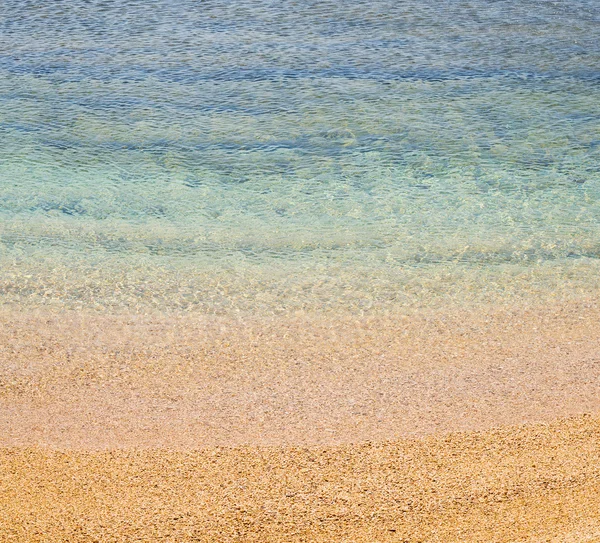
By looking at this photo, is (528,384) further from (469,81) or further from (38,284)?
(469,81)

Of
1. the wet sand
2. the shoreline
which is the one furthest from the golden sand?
the shoreline

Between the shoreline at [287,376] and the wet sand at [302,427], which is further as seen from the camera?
the shoreline at [287,376]

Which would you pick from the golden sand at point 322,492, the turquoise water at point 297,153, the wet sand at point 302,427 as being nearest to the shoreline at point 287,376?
the wet sand at point 302,427

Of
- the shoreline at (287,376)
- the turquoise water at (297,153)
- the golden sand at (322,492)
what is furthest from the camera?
the turquoise water at (297,153)

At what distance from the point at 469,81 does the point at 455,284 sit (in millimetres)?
3021

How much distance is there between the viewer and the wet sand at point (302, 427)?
2822 mm

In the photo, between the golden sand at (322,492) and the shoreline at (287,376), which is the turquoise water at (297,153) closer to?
the shoreline at (287,376)

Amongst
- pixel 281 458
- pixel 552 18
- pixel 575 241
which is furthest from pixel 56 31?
pixel 281 458

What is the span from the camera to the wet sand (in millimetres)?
2822

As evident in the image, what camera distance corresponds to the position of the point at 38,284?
4461 millimetres

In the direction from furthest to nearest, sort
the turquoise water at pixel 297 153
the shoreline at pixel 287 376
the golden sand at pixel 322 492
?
the turquoise water at pixel 297 153
the shoreline at pixel 287 376
the golden sand at pixel 322 492

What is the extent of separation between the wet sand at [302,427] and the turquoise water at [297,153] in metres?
0.33

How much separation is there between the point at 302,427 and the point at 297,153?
2.99m

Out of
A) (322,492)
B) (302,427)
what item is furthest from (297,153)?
(322,492)
